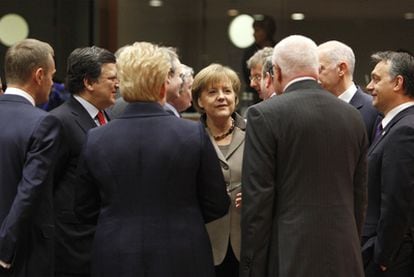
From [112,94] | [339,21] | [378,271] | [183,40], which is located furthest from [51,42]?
[378,271]

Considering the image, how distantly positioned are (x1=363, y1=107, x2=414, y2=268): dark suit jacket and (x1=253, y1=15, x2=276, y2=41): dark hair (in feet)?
14.6

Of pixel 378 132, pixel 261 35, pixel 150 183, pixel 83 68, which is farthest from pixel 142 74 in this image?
pixel 261 35

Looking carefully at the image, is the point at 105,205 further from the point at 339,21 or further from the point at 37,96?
the point at 339,21

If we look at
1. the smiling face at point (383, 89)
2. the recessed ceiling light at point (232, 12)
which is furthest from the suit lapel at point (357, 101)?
the recessed ceiling light at point (232, 12)

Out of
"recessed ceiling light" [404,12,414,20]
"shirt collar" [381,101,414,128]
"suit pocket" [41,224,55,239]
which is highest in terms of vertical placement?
"recessed ceiling light" [404,12,414,20]

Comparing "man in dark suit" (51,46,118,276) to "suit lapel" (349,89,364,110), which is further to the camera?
"suit lapel" (349,89,364,110)

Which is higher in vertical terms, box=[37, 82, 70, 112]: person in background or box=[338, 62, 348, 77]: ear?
box=[338, 62, 348, 77]: ear

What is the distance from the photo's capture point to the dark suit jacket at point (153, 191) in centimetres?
475

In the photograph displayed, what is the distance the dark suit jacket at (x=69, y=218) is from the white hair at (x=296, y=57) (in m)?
1.30

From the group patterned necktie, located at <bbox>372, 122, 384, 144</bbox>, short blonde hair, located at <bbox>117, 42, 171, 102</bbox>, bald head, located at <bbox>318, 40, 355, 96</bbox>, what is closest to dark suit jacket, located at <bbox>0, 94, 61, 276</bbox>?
short blonde hair, located at <bbox>117, 42, 171, 102</bbox>

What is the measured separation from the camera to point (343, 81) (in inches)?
259

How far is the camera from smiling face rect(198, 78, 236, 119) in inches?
233

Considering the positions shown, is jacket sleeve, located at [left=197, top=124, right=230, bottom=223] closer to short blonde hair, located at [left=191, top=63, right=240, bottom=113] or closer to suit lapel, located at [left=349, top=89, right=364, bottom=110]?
short blonde hair, located at [left=191, top=63, right=240, bottom=113]

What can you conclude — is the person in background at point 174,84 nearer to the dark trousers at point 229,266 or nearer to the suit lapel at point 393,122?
the dark trousers at point 229,266
